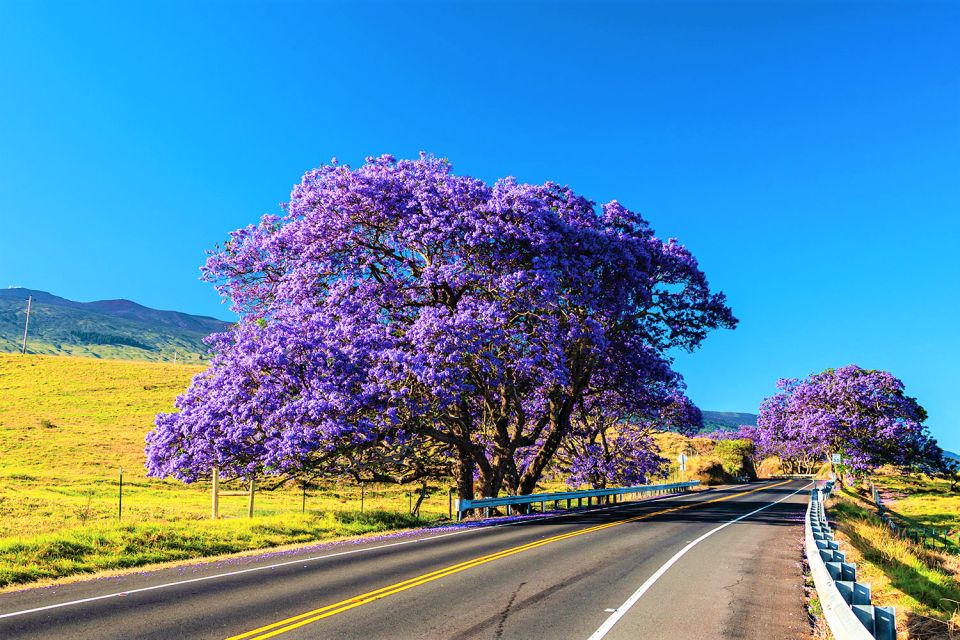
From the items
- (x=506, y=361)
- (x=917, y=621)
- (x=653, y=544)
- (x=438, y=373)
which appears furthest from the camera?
(x=506, y=361)

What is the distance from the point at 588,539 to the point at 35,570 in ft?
42.4

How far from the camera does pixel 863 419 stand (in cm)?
5072

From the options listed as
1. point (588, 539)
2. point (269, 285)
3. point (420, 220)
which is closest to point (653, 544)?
point (588, 539)

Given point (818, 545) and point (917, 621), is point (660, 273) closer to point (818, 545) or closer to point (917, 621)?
point (818, 545)

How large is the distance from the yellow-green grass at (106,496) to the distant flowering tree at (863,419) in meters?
31.0

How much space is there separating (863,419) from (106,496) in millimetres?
51623

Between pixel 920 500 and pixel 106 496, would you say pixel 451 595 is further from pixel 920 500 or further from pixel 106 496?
pixel 920 500

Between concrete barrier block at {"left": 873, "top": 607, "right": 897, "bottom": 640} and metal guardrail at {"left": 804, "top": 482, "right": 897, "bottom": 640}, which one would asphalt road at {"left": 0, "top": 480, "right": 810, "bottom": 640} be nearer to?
metal guardrail at {"left": 804, "top": 482, "right": 897, "bottom": 640}

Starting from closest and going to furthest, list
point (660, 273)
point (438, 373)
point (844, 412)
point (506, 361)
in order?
point (438, 373) → point (506, 361) → point (660, 273) → point (844, 412)

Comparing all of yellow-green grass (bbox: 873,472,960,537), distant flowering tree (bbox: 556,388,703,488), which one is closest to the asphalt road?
distant flowering tree (bbox: 556,388,703,488)

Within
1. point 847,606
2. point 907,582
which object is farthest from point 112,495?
point 847,606

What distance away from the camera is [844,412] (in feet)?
171

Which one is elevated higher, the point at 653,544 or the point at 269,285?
the point at 269,285

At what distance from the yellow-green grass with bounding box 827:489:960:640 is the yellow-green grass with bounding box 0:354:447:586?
14.0 metres
